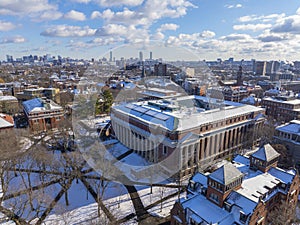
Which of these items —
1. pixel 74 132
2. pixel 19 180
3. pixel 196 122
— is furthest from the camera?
pixel 74 132

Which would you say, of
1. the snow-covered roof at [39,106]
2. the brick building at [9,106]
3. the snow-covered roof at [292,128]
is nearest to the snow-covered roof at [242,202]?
the snow-covered roof at [292,128]

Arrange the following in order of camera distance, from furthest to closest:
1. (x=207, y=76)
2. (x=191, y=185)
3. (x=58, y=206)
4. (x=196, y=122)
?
(x=207, y=76), (x=196, y=122), (x=58, y=206), (x=191, y=185)

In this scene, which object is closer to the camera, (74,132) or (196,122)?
(196,122)

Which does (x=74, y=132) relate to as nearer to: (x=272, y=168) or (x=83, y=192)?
(x=83, y=192)

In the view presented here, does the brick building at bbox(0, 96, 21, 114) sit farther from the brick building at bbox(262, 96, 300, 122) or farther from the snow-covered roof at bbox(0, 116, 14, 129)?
the brick building at bbox(262, 96, 300, 122)

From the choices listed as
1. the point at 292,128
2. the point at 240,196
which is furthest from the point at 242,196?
the point at 292,128

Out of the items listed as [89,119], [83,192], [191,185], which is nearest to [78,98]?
[89,119]
